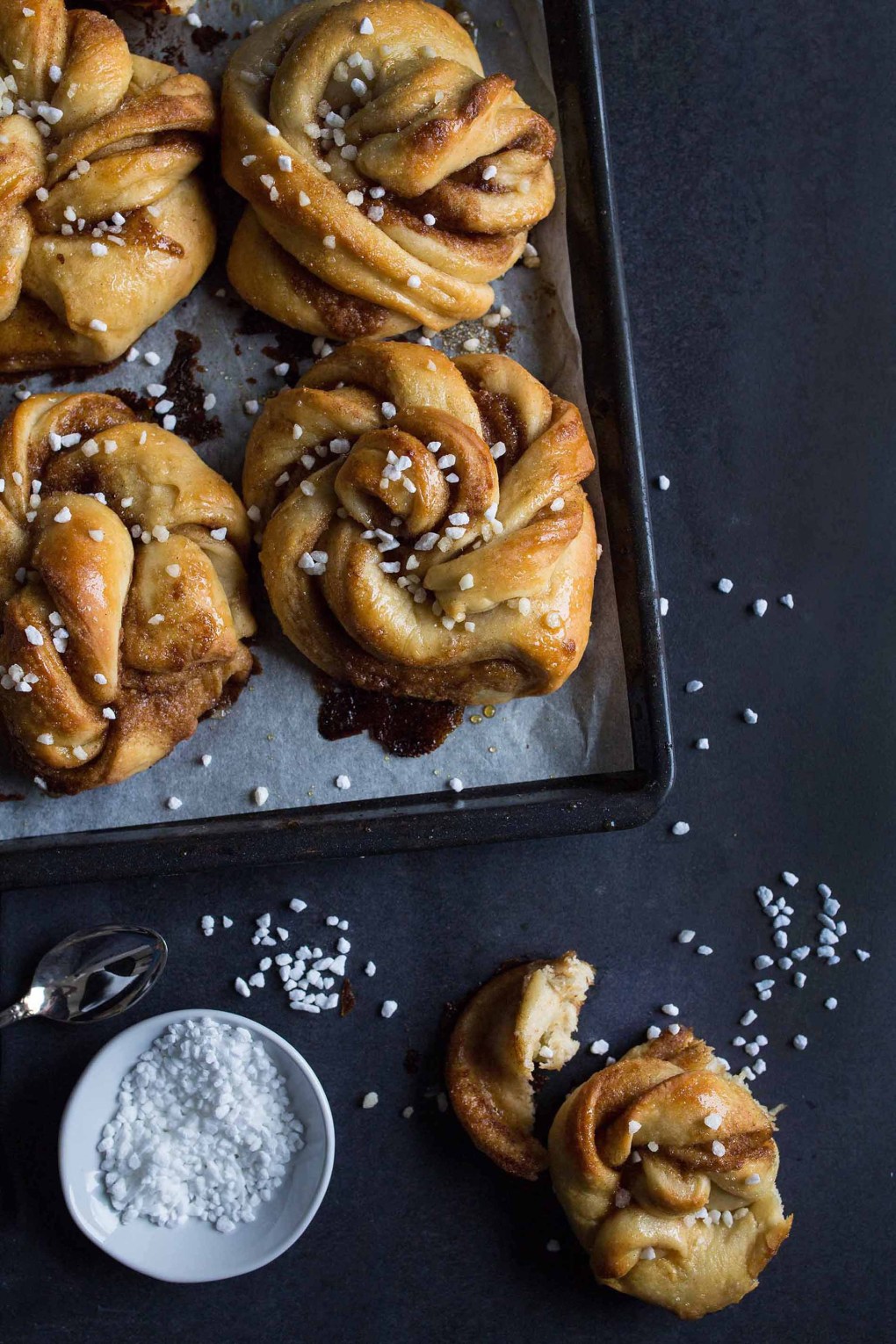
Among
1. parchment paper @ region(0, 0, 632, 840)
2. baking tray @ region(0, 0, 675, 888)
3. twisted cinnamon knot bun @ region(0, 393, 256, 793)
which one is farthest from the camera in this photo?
parchment paper @ region(0, 0, 632, 840)

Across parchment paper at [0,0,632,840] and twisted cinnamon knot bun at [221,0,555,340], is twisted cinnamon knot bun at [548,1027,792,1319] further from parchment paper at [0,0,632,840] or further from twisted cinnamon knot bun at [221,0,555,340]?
Result: twisted cinnamon knot bun at [221,0,555,340]

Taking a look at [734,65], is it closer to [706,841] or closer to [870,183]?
[870,183]

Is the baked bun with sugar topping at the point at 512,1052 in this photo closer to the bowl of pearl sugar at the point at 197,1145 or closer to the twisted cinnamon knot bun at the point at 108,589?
the bowl of pearl sugar at the point at 197,1145

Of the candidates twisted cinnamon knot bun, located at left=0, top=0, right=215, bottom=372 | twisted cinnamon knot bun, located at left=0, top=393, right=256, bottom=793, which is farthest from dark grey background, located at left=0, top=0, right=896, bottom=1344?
twisted cinnamon knot bun, located at left=0, top=0, right=215, bottom=372

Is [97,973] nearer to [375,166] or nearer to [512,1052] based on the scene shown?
[512,1052]

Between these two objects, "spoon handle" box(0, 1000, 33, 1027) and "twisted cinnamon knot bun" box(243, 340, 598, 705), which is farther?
"spoon handle" box(0, 1000, 33, 1027)

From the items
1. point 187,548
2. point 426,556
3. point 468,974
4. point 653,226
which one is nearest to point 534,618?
point 426,556

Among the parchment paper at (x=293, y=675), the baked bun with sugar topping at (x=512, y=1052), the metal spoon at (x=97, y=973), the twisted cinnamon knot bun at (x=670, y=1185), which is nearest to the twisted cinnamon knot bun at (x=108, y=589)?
the parchment paper at (x=293, y=675)
